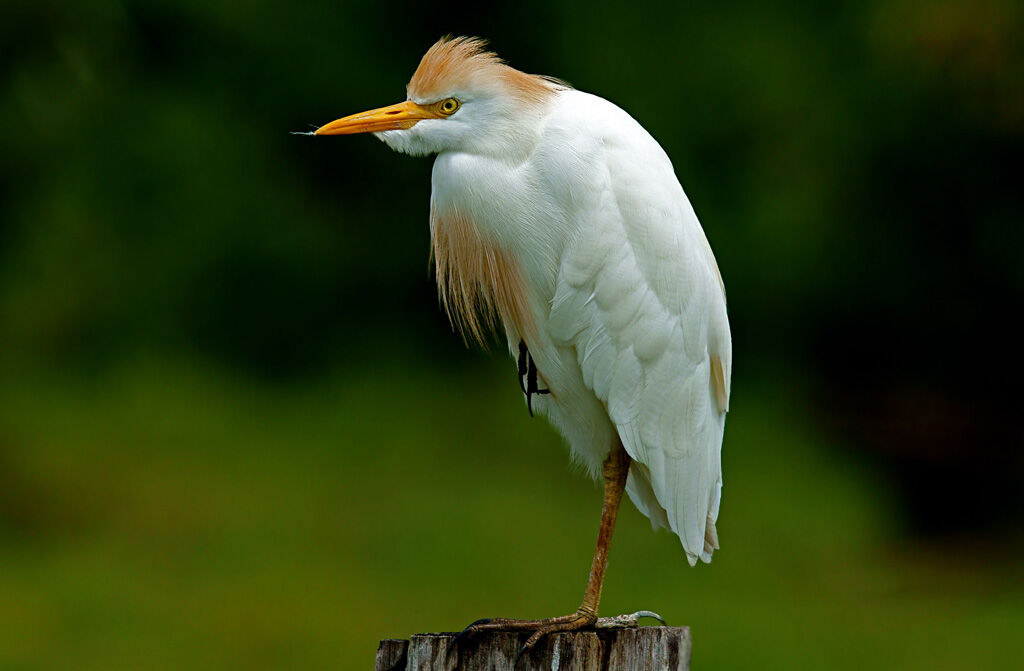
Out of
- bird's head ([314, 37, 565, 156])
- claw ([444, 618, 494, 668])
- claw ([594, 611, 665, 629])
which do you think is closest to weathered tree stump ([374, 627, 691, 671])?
claw ([444, 618, 494, 668])

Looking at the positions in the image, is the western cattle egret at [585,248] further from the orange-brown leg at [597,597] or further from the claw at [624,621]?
the claw at [624,621]

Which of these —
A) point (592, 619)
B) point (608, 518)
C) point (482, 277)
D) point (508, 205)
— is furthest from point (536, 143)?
point (592, 619)

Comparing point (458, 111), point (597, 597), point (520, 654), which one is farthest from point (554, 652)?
point (458, 111)

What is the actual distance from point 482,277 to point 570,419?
279 mm

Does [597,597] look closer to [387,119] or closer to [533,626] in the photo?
[533,626]

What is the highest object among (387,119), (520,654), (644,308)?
(387,119)

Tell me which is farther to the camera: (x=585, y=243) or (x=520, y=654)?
(x=585, y=243)

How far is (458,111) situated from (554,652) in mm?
771

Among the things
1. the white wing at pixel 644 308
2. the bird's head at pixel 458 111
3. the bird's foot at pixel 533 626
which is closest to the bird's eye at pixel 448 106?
the bird's head at pixel 458 111

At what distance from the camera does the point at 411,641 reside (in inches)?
53.1

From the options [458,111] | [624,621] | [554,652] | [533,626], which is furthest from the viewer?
[624,621]

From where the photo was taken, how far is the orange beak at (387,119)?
1.51 meters

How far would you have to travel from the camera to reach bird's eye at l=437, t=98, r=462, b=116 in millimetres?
1542

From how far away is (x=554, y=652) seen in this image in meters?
1.33
